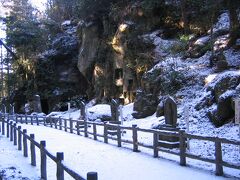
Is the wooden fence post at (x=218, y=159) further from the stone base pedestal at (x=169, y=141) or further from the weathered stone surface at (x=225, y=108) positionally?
the weathered stone surface at (x=225, y=108)

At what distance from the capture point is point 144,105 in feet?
82.7

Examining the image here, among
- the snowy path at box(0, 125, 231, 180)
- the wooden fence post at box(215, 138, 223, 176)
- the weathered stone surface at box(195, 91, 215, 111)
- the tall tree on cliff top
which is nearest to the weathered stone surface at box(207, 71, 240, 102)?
the weathered stone surface at box(195, 91, 215, 111)

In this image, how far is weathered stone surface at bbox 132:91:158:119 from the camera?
24.6 metres

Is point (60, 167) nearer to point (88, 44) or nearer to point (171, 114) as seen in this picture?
point (171, 114)

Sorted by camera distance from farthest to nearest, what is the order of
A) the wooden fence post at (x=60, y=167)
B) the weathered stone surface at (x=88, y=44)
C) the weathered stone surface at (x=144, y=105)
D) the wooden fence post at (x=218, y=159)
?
the weathered stone surface at (x=88, y=44)
the weathered stone surface at (x=144, y=105)
the wooden fence post at (x=218, y=159)
the wooden fence post at (x=60, y=167)

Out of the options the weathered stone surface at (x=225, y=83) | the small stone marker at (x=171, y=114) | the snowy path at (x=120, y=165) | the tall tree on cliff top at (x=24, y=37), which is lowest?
the snowy path at (x=120, y=165)

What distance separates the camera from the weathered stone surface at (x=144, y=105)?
24.6 metres

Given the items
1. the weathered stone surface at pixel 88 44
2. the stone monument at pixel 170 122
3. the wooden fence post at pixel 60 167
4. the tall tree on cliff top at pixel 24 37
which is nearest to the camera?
the wooden fence post at pixel 60 167


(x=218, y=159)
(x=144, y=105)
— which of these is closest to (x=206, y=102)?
(x=144, y=105)

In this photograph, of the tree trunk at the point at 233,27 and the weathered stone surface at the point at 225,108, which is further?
the tree trunk at the point at 233,27

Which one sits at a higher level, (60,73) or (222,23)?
(222,23)

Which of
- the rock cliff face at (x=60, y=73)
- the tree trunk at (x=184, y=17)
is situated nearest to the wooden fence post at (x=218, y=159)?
the tree trunk at (x=184, y=17)

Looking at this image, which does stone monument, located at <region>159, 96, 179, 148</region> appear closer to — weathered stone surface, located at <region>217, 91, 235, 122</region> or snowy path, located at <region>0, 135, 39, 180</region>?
weathered stone surface, located at <region>217, 91, 235, 122</region>

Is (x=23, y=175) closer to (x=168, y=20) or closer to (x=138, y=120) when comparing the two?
(x=138, y=120)
